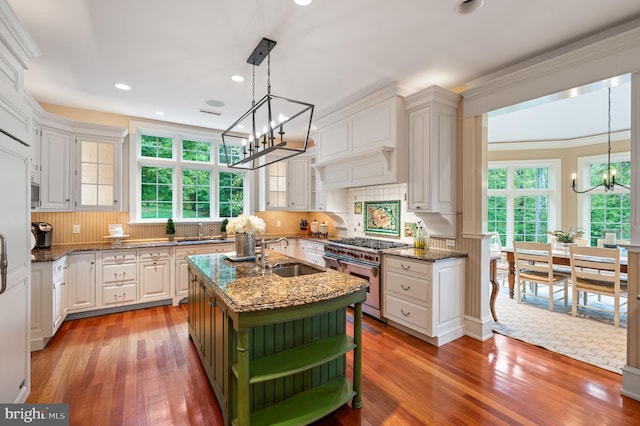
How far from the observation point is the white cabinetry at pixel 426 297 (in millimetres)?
3033

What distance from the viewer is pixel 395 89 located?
132 inches

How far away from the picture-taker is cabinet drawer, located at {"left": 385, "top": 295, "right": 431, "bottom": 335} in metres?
3.06

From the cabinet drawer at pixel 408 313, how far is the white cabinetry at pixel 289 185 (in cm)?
274

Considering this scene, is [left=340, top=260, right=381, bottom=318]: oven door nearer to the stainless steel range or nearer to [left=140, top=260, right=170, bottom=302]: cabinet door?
the stainless steel range

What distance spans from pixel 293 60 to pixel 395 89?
1215 mm

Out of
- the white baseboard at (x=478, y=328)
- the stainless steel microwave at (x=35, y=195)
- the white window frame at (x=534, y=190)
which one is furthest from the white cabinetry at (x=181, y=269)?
the white window frame at (x=534, y=190)

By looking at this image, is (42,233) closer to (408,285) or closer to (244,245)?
(244,245)

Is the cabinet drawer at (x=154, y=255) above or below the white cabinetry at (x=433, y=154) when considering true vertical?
below

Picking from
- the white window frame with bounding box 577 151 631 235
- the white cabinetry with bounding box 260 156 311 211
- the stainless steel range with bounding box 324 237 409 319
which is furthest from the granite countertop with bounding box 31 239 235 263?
the white window frame with bounding box 577 151 631 235

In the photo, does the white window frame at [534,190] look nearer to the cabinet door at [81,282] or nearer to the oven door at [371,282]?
the oven door at [371,282]

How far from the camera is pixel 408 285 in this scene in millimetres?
3227

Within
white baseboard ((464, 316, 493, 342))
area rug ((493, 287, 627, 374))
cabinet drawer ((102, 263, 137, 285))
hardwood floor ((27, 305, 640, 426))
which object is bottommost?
hardwood floor ((27, 305, 640, 426))

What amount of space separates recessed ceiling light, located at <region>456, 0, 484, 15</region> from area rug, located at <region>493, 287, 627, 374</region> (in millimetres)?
3154

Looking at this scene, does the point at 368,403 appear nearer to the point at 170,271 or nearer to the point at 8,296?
the point at 8,296
